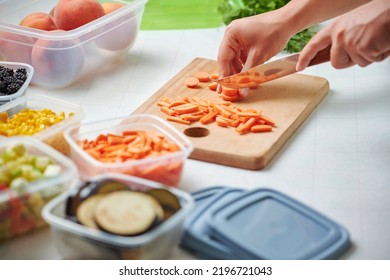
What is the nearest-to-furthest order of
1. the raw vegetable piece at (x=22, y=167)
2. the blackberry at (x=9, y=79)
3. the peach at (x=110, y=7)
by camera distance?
the raw vegetable piece at (x=22, y=167)
the blackberry at (x=9, y=79)
the peach at (x=110, y=7)

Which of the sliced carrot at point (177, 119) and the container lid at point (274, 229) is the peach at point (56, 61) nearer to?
the sliced carrot at point (177, 119)

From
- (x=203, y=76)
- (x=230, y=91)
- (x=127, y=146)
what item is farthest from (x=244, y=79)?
(x=127, y=146)

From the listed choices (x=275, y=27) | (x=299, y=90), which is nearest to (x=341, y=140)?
(x=299, y=90)

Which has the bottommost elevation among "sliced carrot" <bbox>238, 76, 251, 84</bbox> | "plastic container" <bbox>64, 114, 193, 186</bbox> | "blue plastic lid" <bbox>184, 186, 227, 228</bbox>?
"blue plastic lid" <bbox>184, 186, 227, 228</bbox>

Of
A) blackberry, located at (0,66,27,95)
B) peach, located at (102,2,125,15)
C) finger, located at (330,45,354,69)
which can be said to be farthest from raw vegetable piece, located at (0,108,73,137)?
finger, located at (330,45,354,69)

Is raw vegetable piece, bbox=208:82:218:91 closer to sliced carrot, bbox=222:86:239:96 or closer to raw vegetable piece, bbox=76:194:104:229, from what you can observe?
sliced carrot, bbox=222:86:239:96

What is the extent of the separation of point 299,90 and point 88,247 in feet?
2.64

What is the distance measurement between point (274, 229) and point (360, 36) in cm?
48

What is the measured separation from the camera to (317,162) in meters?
1.44

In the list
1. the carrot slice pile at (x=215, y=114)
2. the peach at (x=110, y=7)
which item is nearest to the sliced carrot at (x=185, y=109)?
the carrot slice pile at (x=215, y=114)

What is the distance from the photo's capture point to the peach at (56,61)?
5.57 ft

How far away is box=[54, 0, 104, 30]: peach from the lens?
5.80 feet

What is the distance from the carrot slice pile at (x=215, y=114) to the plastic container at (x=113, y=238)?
0.41m

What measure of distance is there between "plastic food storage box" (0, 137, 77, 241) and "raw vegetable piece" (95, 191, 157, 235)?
11cm
